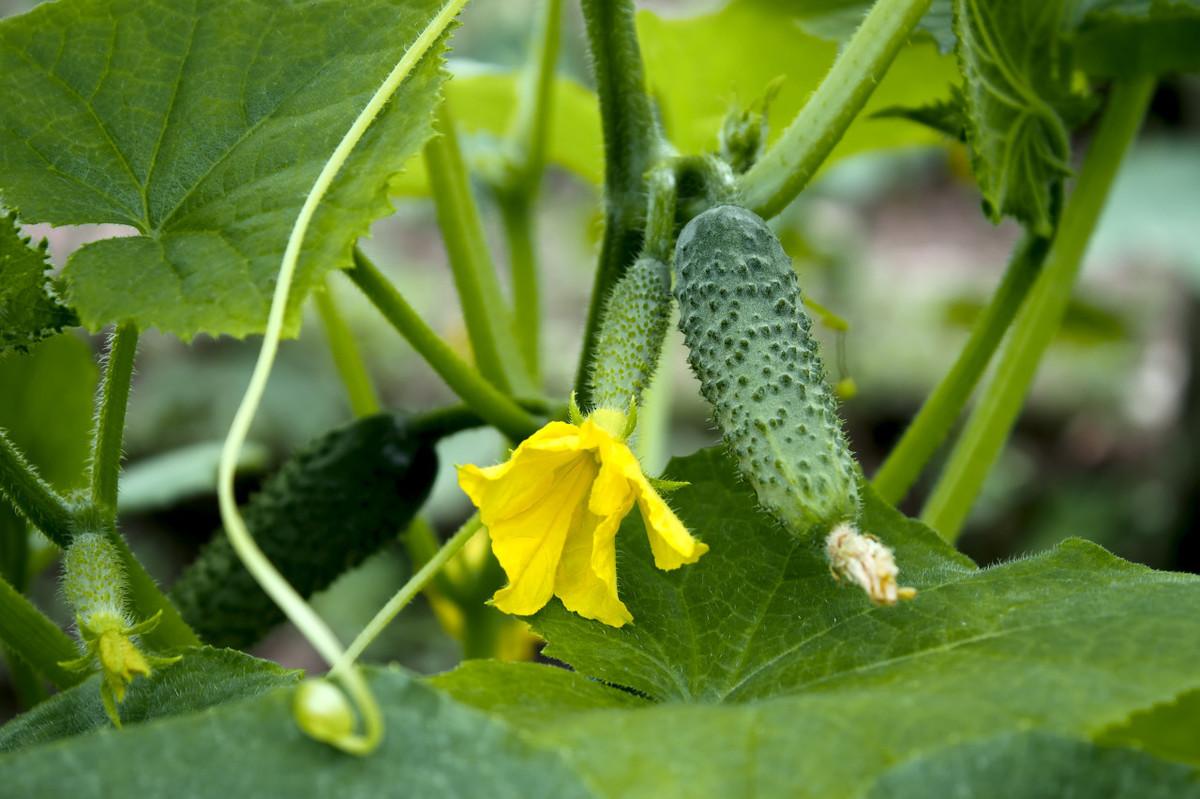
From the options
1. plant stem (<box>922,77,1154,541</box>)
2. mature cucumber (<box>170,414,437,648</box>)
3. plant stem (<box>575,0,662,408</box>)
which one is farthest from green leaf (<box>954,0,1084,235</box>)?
mature cucumber (<box>170,414,437,648</box>)

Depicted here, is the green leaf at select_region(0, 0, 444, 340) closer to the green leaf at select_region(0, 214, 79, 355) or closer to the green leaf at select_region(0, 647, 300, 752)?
the green leaf at select_region(0, 214, 79, 355)

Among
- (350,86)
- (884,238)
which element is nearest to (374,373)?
(884,238)

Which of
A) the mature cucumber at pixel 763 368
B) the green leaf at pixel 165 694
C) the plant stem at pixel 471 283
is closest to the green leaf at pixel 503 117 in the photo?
the plant stem at pixel 471 283

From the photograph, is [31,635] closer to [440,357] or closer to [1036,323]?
[440,357]

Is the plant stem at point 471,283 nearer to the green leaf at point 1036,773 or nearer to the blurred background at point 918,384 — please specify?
the green leaf at point 1036,773

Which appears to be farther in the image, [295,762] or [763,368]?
[763,368]

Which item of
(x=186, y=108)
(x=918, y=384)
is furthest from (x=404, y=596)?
(x=918, y=384)

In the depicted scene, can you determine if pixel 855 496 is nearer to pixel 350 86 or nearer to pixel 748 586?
pixel 748 586
